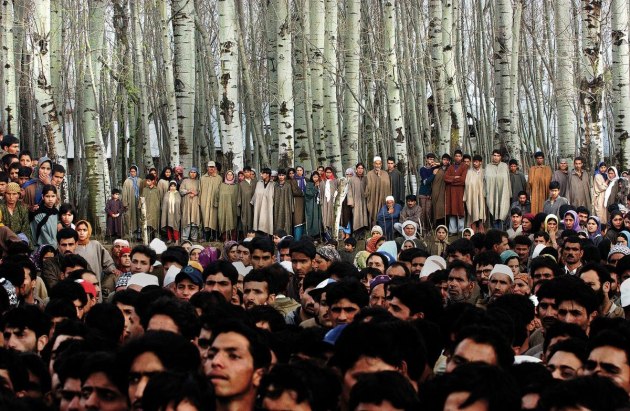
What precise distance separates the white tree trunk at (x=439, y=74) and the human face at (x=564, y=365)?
17.7 meters

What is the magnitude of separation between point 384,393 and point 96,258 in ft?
30.2

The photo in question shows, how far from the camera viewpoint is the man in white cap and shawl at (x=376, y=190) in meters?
23.2

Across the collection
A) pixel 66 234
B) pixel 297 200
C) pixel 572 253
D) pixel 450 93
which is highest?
pixel 450 93

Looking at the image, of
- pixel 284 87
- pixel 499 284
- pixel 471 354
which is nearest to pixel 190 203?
pixel 284 87

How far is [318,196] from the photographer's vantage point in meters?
23.1

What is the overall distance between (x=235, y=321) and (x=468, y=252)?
744cm

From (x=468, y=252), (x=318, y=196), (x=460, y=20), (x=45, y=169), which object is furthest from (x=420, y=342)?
(x=460, y=20)

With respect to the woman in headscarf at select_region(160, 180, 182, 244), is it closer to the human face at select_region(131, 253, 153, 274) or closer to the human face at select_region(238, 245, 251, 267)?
the human face at select_region(238, 245, 251, 267)

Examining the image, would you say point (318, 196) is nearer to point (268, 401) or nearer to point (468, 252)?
point (468, 252)

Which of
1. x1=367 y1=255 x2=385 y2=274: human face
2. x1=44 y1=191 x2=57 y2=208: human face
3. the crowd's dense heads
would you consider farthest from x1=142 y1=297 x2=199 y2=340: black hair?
x1=44 y1=191 x2=57 y2=208: human face

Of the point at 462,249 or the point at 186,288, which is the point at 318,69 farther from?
the point at 186,288

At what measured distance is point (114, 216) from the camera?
22.9 metres

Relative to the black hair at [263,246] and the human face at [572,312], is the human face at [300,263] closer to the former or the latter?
the black hair at [263,246]

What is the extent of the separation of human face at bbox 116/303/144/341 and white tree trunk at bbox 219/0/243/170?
1327 cm
